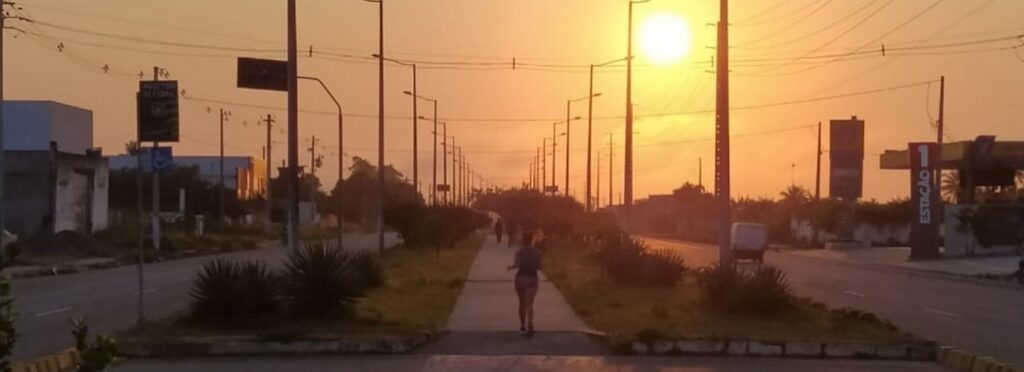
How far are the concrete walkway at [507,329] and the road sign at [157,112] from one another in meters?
5.38

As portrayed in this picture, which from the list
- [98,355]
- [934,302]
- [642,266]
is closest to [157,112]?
[98,355]

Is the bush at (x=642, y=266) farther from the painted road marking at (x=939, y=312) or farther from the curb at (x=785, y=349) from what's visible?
the curb at (x=785, y=349)

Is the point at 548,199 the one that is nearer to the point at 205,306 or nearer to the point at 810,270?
the point at 810,270

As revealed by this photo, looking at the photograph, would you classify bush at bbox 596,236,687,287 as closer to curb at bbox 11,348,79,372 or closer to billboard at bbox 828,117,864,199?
curb at bbox 11,348,79,372

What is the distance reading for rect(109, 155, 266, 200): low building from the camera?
13806 centimetres

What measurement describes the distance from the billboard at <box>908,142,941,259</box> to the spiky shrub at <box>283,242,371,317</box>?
48.2m

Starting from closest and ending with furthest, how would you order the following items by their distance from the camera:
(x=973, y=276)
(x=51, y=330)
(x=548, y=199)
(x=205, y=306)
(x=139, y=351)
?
(x=139, y=351) → (x=205, y=306) → (x=51, y=330) → (x=973, y=276) → (x=548, y=199)

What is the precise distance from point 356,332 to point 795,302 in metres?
10.1

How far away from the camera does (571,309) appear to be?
2777cm

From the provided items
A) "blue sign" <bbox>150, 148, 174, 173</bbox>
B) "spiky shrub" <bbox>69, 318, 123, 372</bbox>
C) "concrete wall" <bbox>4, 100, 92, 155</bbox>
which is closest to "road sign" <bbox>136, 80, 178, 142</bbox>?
"blue sign" <bbox>150, 148, 174, 173</bbox>

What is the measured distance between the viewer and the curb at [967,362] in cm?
1791

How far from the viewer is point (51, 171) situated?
70625 millimetres

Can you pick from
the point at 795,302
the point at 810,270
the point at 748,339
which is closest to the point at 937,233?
the point at 810,270

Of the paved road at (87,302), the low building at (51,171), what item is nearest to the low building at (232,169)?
the low building at (51,171)
